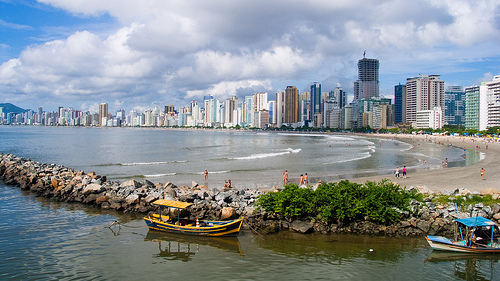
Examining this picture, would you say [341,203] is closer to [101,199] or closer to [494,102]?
[101,199]

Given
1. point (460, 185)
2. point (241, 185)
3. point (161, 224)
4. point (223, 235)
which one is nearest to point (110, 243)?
point (161, 224)

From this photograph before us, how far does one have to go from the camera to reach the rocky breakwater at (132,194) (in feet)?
59.2

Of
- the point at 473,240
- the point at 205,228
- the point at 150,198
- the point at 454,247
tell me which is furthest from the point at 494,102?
the point at 205,228

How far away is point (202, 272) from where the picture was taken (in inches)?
477

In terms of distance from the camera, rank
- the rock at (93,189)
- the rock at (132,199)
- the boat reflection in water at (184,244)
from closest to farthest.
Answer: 1. the boat reflection in water at (184,244)
2. the rock at (132,199)
3. the rock at (93,189)

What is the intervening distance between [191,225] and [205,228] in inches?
37.9

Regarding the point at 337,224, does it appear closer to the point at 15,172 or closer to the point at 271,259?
the point at 271,259

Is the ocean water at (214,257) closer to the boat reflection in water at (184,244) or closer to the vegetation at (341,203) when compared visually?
the boat reflection in water at (184,244)

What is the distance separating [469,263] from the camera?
12.9 meters

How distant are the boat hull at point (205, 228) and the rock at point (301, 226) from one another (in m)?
2.73

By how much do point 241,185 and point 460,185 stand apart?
1826 centimetres

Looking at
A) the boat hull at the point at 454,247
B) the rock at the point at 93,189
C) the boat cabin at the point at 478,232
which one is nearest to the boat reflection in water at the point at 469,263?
the boat hull at the point at 454,247

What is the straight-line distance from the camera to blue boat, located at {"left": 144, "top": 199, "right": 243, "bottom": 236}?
15352 millimetres

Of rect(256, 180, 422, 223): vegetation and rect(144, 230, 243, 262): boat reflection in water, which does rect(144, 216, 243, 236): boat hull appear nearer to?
rect(144, 230, 243, 262): boat reflection in water
